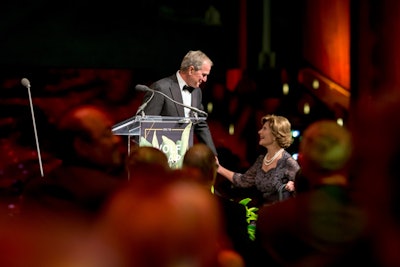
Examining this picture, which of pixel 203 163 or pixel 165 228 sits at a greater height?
pixel 165 228

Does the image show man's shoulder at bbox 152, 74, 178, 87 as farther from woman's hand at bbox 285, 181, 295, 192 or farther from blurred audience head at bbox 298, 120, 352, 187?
blurred audience head at bbox 298, 120, 352, 187

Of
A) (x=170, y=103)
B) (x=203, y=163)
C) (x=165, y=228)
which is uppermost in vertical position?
(x=165, y=228)

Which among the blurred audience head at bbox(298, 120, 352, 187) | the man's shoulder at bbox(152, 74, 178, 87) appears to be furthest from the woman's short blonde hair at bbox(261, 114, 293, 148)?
the blurred audience head at bbox(298, 120, 352, 187)

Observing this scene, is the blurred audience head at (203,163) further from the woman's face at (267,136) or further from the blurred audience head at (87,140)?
the woman's face at (267,136)

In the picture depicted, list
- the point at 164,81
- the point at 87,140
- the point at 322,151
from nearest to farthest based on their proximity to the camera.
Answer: the point at 322,151 < the point at 87,140 < the point at 164,81

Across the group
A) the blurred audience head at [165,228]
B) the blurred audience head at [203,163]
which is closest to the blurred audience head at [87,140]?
the blurred audience head at [203,163]

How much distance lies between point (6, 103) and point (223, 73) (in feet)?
7.90

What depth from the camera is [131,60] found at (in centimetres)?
735

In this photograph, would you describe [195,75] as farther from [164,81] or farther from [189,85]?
[164,81]

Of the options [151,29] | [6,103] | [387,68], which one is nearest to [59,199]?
[387,68]

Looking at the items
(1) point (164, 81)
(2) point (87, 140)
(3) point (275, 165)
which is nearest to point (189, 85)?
(1) point (164, 81)

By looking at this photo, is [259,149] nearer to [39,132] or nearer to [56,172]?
[39,132]

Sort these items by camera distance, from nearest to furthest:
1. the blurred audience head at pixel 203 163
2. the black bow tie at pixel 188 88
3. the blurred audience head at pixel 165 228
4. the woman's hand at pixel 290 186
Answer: the blurred audience head at pixel 165 228, the blurred audience head at pixel 203 163, the woman's hand at pixel 290 186, the black bow tie at pixel 188 88

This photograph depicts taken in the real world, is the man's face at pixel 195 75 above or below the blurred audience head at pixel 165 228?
below
